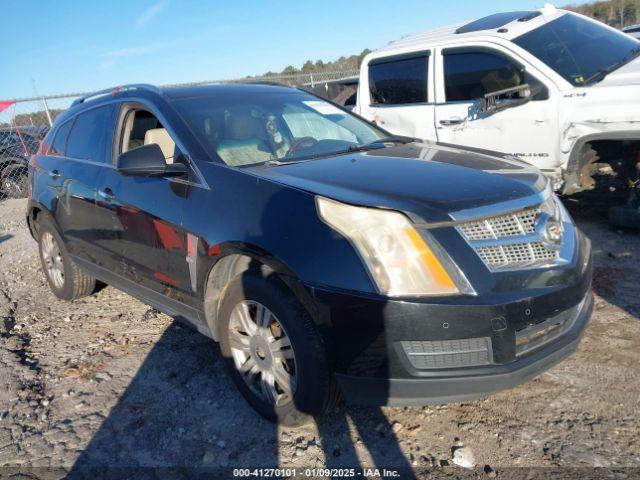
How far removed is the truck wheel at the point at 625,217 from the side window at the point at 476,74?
60.7 inches

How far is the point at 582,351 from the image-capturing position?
10.5 ft

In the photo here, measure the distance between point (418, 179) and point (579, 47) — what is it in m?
3.90

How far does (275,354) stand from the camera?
260cm

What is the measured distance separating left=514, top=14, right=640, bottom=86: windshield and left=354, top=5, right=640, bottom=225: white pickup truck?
1 cm

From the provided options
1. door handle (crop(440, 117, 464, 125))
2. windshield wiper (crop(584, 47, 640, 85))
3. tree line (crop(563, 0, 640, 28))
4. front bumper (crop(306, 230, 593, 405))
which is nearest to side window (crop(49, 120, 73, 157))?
front bumper (crop(306, 230, 593, 405))

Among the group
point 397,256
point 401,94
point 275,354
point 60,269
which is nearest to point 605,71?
point 401,94

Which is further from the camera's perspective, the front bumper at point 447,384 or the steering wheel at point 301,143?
the steering wheel at point 301,143

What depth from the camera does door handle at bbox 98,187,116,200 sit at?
11.7 feet

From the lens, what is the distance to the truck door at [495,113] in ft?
16.7

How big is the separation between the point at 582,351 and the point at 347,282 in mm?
1860

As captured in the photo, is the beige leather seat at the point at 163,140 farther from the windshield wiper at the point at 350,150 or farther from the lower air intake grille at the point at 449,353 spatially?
the lower air intake grille at the point at 449,353

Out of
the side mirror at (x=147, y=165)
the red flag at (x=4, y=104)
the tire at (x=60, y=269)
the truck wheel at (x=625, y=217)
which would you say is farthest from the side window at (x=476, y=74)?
the red flag at (x=4, y=104)

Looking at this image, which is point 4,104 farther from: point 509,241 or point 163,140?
point 509,241

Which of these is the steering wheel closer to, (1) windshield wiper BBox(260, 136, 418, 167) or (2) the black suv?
(2) the black suv
